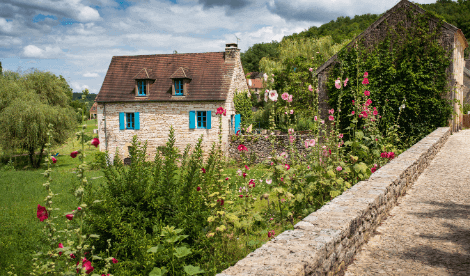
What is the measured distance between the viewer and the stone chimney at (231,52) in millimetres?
22109

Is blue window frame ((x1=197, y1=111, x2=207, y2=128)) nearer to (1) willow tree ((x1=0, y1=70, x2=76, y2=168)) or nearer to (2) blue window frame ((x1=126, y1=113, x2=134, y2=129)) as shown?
(2) blue window frame ((x1=126, y1=113, x2=134, y2=129))

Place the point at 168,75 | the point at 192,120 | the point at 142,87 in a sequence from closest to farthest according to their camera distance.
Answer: the point at 192,120 → the point at 142,87 → the point at 168,75

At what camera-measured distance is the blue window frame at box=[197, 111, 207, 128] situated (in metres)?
20.9

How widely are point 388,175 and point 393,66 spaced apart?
9.78 meters

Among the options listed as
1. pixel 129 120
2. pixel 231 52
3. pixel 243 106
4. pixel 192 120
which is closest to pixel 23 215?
pixel 192 120

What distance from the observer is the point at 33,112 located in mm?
21781

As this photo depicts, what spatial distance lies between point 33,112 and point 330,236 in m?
24.2

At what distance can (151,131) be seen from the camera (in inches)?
843

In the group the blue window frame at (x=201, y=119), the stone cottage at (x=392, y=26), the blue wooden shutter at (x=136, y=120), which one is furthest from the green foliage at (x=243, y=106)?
the stone cottage at (x=392, y=26)

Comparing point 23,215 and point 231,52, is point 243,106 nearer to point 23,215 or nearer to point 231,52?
point 231,52

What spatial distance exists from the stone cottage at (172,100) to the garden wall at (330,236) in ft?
51.9

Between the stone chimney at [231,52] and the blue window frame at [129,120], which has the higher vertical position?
the stone chimney at [231,52]

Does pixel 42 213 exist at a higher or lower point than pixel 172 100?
lower

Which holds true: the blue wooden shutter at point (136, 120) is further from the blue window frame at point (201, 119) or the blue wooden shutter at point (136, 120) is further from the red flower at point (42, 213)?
the red flower at point (42, 213)
